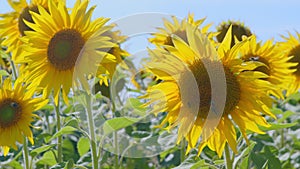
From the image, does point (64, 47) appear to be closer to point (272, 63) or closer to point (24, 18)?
point (24, 18)

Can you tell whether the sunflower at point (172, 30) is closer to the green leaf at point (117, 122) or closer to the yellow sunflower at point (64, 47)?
the yellow sunflower at point (64, 47)

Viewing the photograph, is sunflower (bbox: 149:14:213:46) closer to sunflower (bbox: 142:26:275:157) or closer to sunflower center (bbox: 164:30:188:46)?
sunflower center (bbox: 164:30:188:46)

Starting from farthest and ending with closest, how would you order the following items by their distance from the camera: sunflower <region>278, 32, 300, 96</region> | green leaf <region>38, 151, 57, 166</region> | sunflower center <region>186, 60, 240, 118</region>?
sunflower <region>278, 32, 300, 96</region> < green leaf <region>38, 151, 57, 166</region> < sunflower center <region>186, 60, 240, 118</region>

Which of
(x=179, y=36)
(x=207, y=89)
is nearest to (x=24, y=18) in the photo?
(x=179, y=36)

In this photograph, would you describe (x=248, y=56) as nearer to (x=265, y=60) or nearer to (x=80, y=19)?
(x=265, y=60)

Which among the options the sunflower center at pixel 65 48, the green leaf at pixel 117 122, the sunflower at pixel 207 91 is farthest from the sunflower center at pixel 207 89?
the sunflower center at pixel 65 48

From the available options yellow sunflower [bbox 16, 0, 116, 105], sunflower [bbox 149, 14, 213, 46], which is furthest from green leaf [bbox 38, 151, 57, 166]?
sunflower [bbox 149, 14, 213, 46]

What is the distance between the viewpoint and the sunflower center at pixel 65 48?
2.31 metres

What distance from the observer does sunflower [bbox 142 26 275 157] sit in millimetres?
1909

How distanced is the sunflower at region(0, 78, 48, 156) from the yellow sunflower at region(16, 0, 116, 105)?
0.86 feet

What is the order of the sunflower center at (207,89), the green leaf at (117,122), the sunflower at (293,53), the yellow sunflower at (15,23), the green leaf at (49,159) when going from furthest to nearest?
the sunflower at (293,53)
the yellow sunflower at (15,23)
the green leaf at (49,159)
the green leaf at (117,122)
the sunflower center at (207,89)

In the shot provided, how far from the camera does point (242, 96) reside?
1.96 meters

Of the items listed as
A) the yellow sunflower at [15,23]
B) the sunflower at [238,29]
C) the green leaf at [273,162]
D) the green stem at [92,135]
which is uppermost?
the yellow sunflower at [15,23]

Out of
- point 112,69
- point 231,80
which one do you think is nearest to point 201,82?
point 231,80
